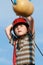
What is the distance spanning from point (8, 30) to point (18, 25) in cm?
25

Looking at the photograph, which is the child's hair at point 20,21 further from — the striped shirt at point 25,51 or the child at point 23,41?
the striped shirt at point 25,51

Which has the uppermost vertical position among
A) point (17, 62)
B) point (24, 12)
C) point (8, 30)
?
point (24, 12)

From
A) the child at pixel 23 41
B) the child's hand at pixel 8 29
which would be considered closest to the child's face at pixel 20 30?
the child at pixel 23 41

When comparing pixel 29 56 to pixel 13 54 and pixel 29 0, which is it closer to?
pixel 13 54

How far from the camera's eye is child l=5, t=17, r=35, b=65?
19.7ft

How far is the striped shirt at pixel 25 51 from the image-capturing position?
6000mm

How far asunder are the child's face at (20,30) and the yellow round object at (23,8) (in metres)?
0.32

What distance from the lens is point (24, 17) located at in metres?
6.13

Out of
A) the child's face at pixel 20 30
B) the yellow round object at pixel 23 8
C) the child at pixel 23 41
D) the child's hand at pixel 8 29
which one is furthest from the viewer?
the child's hand at pixel 8 29

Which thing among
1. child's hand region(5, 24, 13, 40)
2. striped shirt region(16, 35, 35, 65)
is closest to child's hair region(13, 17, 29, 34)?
child's hand region(5, 24, 13, 40)

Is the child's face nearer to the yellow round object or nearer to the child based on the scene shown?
the child

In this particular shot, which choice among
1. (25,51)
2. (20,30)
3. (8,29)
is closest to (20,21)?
(20,30)

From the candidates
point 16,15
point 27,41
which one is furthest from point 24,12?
point 27,41

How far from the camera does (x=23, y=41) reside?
6090 mm
